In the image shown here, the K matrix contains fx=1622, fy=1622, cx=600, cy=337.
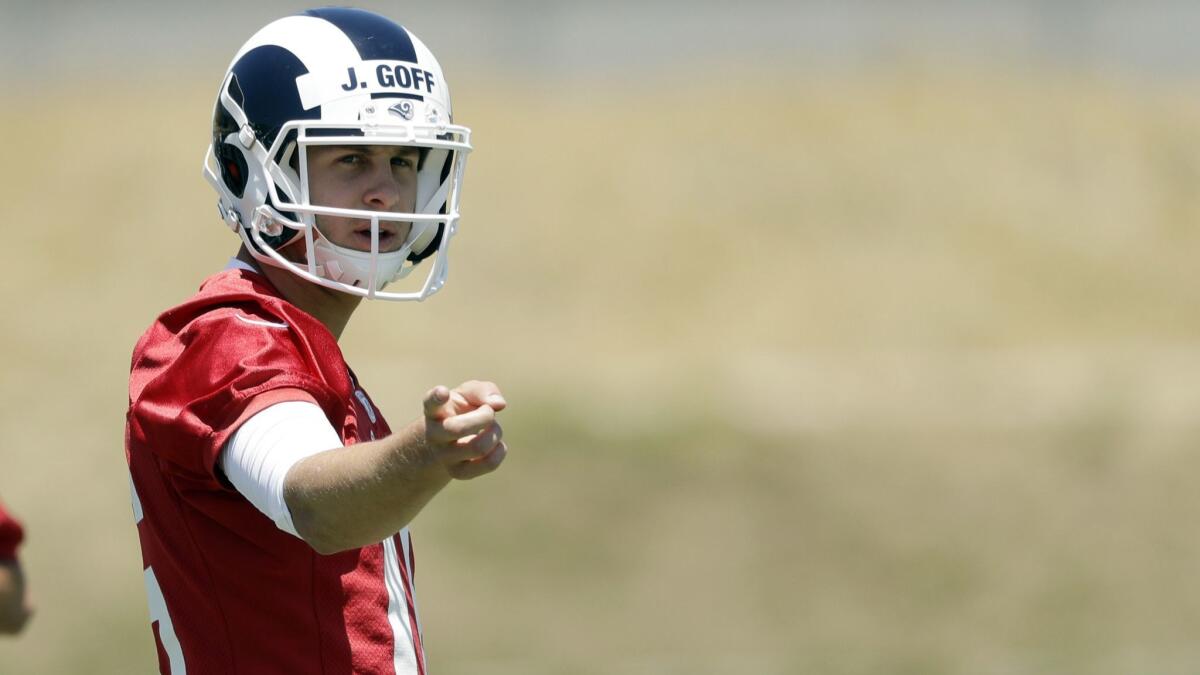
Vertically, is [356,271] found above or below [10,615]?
above

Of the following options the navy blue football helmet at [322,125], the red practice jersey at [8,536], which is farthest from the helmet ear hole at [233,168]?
the red practice jersey at [8,536]

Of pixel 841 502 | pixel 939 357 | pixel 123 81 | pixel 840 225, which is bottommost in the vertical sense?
pixel 841 502

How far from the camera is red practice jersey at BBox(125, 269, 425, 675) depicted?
2088 millimetres

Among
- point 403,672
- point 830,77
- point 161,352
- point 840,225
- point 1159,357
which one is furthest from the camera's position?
point 830,77

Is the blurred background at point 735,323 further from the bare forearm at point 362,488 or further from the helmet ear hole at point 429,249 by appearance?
the bare forearm at point 362,488

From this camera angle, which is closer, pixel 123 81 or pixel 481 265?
pixel 481 265

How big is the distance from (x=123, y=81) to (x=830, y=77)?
30.6 feet

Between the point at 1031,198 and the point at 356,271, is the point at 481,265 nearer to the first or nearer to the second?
the point at 1031,198

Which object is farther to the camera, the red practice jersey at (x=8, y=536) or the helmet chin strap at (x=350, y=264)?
the helmet chin strap at (x=350, y=264)

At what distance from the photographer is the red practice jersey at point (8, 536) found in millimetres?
2252

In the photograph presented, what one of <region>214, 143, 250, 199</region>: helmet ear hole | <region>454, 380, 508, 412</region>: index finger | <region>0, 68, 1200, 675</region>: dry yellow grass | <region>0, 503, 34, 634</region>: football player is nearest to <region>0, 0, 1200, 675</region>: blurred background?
<region>0, 68, 1200, 675</region>: dry yellow grass

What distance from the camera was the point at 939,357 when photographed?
45.7 ft

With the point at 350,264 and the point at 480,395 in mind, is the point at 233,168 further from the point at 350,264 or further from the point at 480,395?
the point at 480,395

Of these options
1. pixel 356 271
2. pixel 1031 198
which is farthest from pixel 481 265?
pixel 356 271
